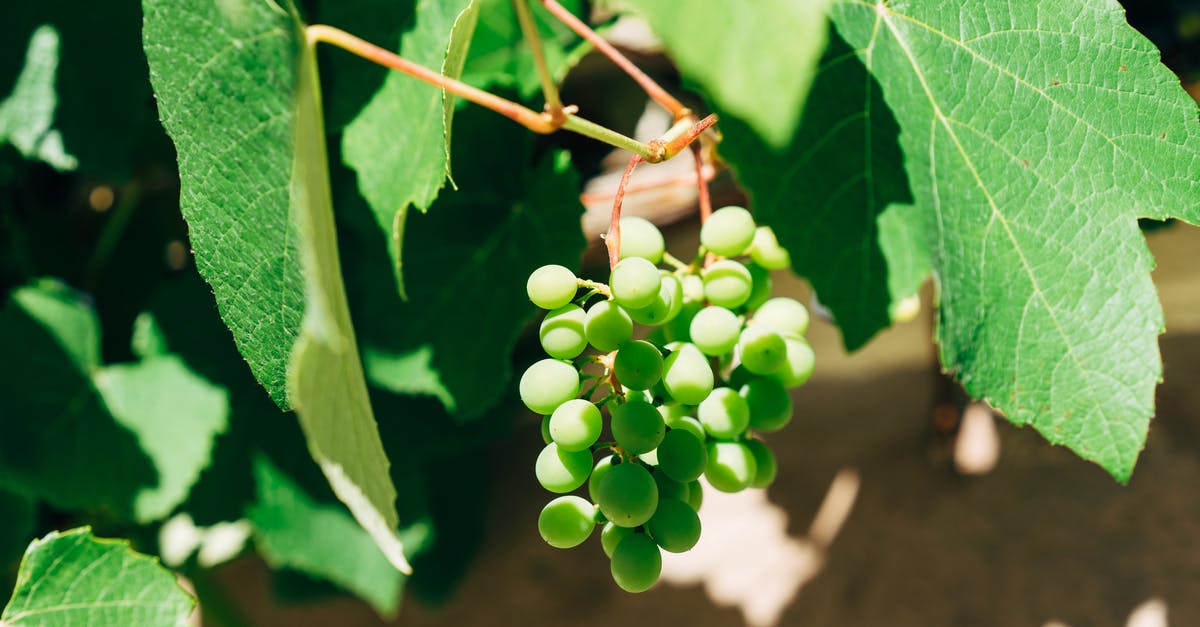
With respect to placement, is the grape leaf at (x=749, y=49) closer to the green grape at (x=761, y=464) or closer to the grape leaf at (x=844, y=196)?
the grape leaf at (x=844, y=196)

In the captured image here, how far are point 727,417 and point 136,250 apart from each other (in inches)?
53.6

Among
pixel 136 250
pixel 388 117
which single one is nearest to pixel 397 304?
pixel 388 117

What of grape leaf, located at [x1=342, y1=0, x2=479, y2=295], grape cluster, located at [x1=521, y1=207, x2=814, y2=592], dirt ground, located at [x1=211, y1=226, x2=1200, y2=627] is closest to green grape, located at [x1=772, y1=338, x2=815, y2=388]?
grape cluster, located at [x1=521, y1=207, x2=814, y2=592]

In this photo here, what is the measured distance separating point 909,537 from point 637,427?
111 centimetres

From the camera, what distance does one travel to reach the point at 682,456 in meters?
0.65

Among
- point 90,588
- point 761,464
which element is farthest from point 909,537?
point 90,588

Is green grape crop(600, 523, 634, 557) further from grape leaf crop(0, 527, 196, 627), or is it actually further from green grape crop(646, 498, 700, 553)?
grape leaf crop(0, 527, 196, 627)

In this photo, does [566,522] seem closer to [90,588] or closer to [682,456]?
[682,456]

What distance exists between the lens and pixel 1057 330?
2.31ft

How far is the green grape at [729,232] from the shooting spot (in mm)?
741

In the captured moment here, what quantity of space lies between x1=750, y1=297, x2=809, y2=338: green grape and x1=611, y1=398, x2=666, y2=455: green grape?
20cm

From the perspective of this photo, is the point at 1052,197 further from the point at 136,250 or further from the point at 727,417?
the point at 136,250

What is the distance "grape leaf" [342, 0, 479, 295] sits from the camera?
803 millimetres

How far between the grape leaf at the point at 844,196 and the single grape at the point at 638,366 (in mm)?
167
